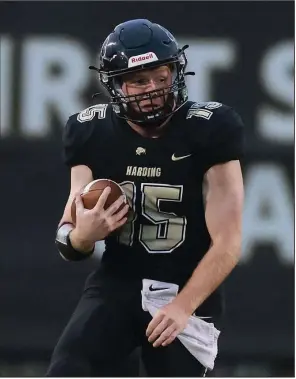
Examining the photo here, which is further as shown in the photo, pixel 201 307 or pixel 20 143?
pixel 20 143

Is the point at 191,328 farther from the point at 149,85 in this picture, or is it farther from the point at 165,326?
the point at 149,85

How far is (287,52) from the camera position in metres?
5.16

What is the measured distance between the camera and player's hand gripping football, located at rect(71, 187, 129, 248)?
3031 mm

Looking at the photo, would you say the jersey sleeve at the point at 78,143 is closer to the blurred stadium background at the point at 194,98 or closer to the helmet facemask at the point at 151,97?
the helmet facemask at the point at 151,97

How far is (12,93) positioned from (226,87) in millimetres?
1028

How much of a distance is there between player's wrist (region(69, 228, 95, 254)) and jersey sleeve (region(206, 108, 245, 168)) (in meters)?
0.43

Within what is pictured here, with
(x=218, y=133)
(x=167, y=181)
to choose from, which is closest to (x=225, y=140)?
(x=218, y=133)

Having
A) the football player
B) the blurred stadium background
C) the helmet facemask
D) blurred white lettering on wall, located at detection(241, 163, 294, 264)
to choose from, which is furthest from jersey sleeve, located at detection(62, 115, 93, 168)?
blurred white lettering on wall, located at detection(241, 163, 294, 264)

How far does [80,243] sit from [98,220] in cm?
11

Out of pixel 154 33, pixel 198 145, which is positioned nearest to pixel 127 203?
pixel 198 145

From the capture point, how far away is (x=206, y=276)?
3068 millimetres

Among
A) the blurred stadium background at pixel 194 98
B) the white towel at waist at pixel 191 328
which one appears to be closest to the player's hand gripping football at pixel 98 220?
the white towel at waist at pixel 191 328

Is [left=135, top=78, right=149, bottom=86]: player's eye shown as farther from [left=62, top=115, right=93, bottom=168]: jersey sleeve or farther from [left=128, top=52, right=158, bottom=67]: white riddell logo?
[left=62, top=115, right=93, bottom=168]: jersey sleeve

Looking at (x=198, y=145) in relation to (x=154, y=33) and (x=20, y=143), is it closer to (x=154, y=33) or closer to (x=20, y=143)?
(x=154, y=33)
